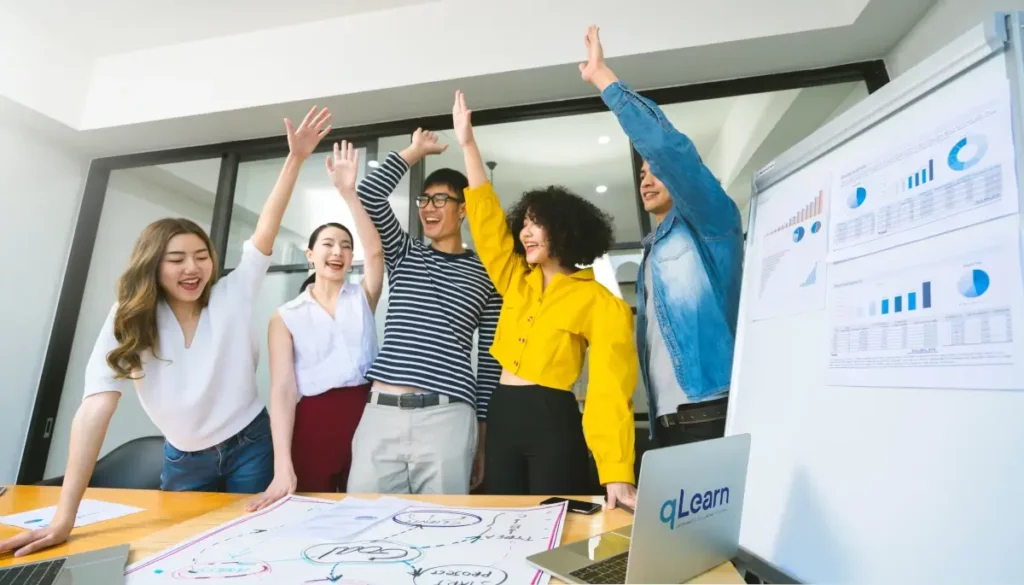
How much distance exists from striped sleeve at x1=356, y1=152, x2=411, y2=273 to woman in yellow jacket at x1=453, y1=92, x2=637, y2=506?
0.28m

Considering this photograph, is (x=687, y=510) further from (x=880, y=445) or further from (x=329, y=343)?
(x=329, y=343)

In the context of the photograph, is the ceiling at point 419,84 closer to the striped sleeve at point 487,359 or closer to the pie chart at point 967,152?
the striped sleeve at point 487,359

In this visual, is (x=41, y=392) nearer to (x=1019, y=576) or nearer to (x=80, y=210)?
(x=80, y=210)

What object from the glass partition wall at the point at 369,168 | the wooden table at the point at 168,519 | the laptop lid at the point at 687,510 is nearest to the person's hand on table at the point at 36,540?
the wooden table at the point at 168,519

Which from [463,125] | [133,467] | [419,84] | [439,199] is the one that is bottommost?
[133,467]

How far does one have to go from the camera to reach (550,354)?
131 cm

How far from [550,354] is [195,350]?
97 cm

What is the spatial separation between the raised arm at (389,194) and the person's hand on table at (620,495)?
1.02 metres

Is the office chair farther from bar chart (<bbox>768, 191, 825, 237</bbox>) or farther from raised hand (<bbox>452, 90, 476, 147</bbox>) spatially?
bar chart (<bbox>768, 191, 825, 237</bbox>)

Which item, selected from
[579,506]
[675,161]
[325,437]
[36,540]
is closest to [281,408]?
[325,437]

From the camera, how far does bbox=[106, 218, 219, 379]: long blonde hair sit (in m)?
1.11

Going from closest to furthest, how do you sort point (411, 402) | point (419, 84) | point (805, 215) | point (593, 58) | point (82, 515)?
point (805, 215) < point (82, 515) < point (593, 58) < point (411, 402) < point (419, 84)

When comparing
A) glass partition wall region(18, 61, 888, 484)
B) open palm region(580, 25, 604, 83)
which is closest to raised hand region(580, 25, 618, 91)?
open palm region(580, 25, 604, 83)

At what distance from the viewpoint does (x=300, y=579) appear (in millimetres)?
603
